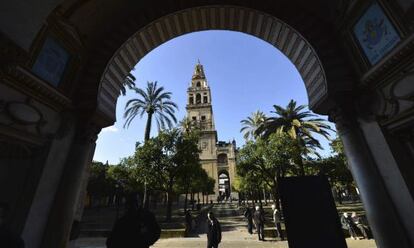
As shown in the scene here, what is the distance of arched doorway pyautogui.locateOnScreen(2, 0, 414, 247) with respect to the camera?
178 inches

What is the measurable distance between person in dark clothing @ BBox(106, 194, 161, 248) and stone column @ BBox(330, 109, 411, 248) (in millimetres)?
4630

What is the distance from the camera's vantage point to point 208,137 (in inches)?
2271

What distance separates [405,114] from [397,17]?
6.79 ft

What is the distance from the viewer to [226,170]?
6084 cm

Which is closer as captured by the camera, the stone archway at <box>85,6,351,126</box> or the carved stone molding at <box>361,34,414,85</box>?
the carved stone molding at <box>361,34,414,85</box>

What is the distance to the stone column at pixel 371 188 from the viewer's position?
4312 mm

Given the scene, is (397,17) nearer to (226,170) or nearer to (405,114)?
(405,114)

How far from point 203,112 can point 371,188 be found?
54761 millimetres

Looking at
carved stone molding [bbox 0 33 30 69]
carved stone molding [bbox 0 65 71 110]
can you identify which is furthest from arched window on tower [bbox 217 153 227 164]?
carved stone molding [bbox 0 33 30 69]

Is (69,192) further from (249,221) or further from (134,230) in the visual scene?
(249,221)

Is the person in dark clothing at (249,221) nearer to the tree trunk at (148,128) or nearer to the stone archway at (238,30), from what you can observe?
the stone archway at (238,30)

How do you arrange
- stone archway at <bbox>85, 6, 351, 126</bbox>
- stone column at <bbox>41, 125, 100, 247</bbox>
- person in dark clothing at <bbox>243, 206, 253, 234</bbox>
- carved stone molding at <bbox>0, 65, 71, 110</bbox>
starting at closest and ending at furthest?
carved stone molding at <bbox>0, 65, 71, 110</bbox>
stone column at <bbox>41, 125, 100, 247</bbox>
stone archway at <bbox>85, 6, 351, 126</bbox>
person in dark clothing at <bbox>243, 206, 253, 234</bbox>

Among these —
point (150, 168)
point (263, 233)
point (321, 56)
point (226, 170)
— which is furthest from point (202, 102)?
point (321, 56)

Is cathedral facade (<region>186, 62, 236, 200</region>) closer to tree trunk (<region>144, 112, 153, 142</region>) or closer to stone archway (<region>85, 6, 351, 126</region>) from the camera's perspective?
tree trunk (<region>144, 112, 153, 142</region>)
